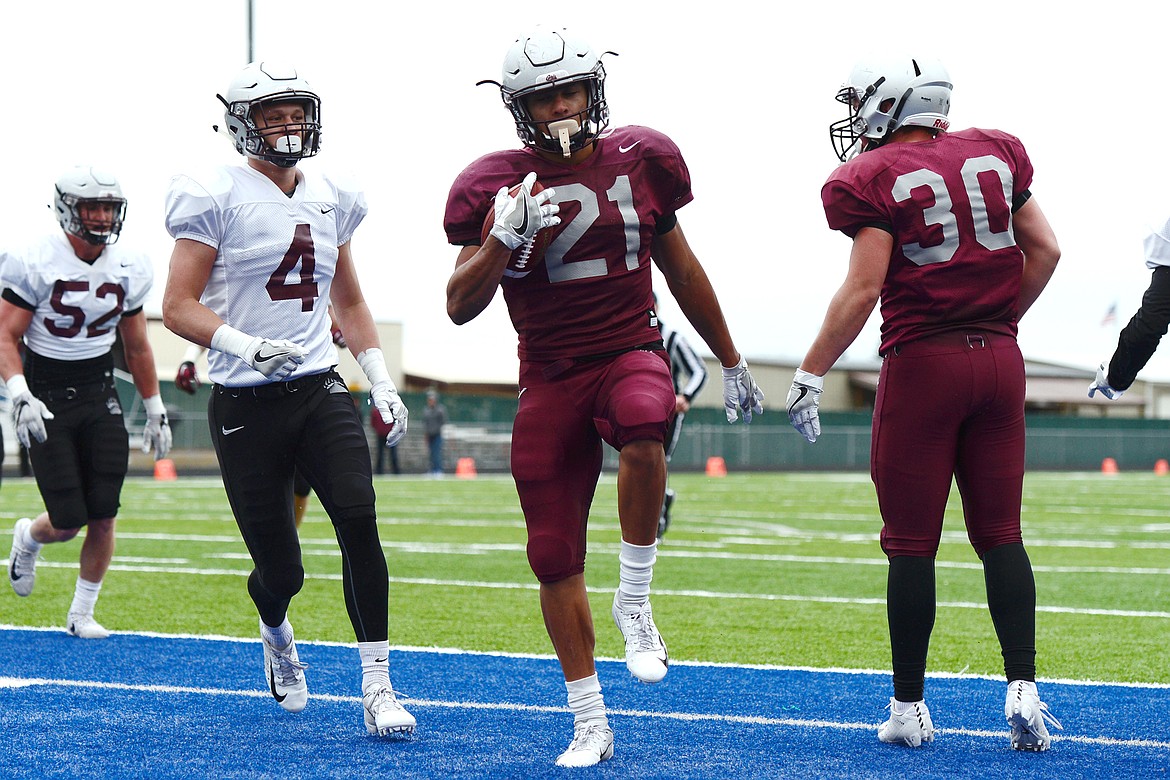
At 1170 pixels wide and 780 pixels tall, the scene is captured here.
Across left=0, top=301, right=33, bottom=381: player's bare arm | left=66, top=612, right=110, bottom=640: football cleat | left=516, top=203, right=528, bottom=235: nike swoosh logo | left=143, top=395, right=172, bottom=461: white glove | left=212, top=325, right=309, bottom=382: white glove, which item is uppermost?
left=516, top=203, right=528, bottom=235: nike swoosh logo

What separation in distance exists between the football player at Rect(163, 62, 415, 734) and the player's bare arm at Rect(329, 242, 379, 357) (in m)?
0.13

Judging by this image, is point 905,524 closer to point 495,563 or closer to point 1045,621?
point 1045,621

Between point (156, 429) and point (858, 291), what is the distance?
3873 mm

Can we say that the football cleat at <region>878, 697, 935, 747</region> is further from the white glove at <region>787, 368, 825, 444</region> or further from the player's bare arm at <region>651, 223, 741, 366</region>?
the player's bare arm at <region>651, 223, 741, 366</region>

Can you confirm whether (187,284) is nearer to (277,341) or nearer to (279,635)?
(277,341)

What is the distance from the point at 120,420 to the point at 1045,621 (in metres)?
4.50

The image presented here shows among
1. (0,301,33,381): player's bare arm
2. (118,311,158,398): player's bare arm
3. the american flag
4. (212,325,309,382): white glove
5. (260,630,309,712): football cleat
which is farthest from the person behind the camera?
the american flag

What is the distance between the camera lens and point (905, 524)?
3.92 metres

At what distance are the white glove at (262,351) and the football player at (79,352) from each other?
218 cm

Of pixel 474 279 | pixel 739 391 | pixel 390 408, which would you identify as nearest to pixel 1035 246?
pixel 739 391

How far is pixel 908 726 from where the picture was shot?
386 cm

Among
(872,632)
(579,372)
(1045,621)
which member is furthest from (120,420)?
(1045,621)

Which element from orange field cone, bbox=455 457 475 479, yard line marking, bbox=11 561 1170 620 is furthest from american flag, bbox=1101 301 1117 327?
yard line marking, bbox=11 561 1170 620

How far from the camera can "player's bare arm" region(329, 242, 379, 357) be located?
4484mm
